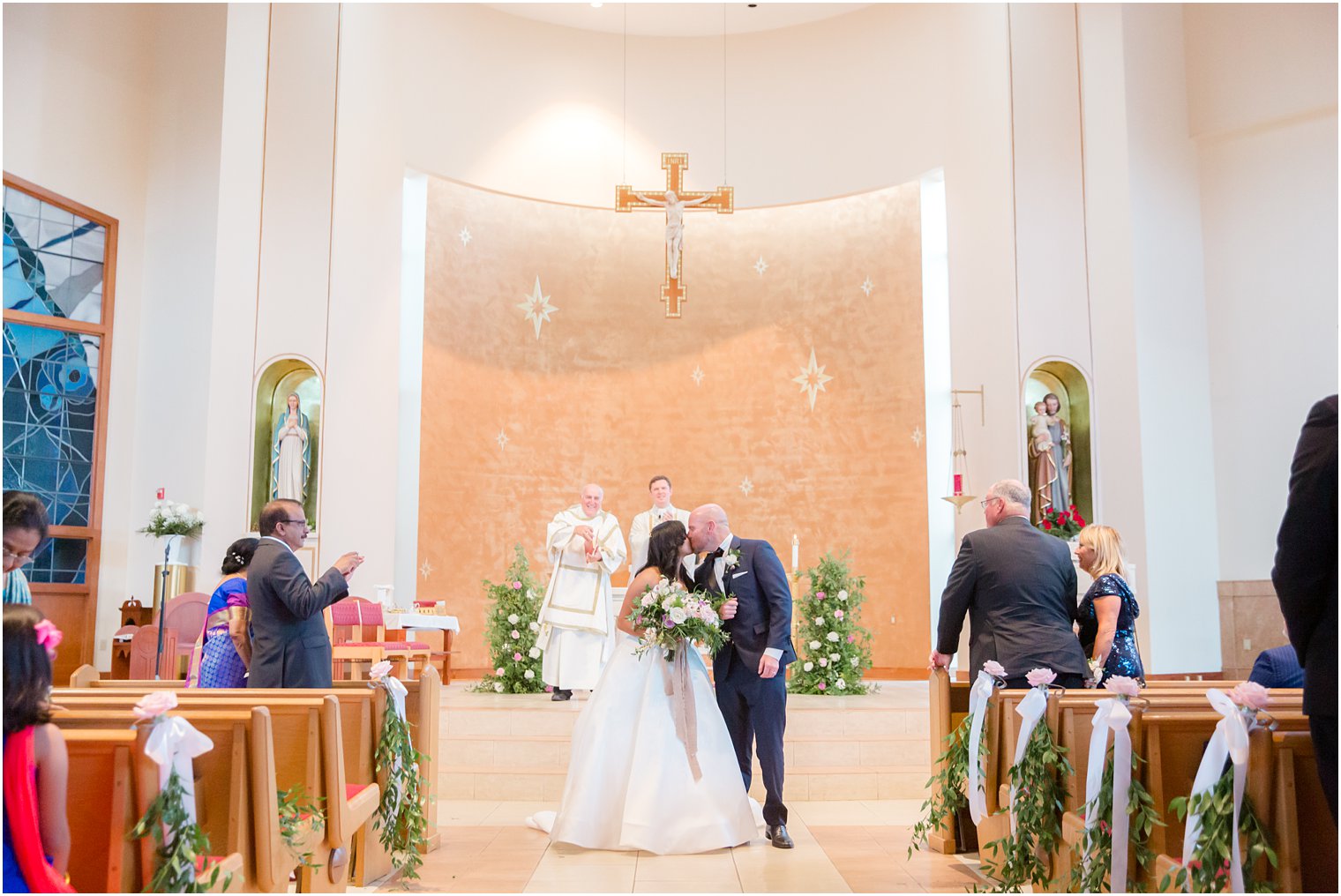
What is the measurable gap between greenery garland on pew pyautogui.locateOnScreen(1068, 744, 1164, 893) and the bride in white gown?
1.93 m

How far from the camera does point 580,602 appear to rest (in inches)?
319

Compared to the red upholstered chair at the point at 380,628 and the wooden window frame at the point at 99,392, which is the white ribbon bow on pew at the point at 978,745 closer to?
the red upholstered chair at the point at 380,628

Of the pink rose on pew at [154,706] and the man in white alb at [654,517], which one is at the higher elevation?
the man in white alb at [654,517]

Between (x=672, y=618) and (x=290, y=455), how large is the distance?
6.10 meters

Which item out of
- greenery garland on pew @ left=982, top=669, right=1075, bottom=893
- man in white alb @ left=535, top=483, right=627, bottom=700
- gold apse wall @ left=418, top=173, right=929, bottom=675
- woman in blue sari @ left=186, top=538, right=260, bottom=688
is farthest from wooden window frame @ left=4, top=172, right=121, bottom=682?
greenery garland on pew @ left=982, top=669, right=1075, bottom=893

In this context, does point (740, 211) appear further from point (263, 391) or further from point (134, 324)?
point (134, 324)

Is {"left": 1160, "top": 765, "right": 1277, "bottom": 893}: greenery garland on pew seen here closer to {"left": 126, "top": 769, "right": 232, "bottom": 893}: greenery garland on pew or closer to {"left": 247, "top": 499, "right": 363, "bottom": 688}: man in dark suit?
{"left": 126, "top": 769, "right": 232, "bottom": 893}: greenery garland on pew

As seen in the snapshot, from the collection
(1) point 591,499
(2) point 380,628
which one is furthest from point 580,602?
(2) point 380,628

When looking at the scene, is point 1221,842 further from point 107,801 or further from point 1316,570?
point 107,801

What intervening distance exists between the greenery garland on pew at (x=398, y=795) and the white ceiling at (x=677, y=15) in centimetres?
910

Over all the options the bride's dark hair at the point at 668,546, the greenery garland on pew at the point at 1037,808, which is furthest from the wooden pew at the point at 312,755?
the greenery garland on pew at the point at 1037,808

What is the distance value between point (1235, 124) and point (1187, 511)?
347cm

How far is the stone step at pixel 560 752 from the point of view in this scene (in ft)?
21.1

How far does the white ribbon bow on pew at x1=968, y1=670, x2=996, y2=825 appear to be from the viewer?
13.5ft
